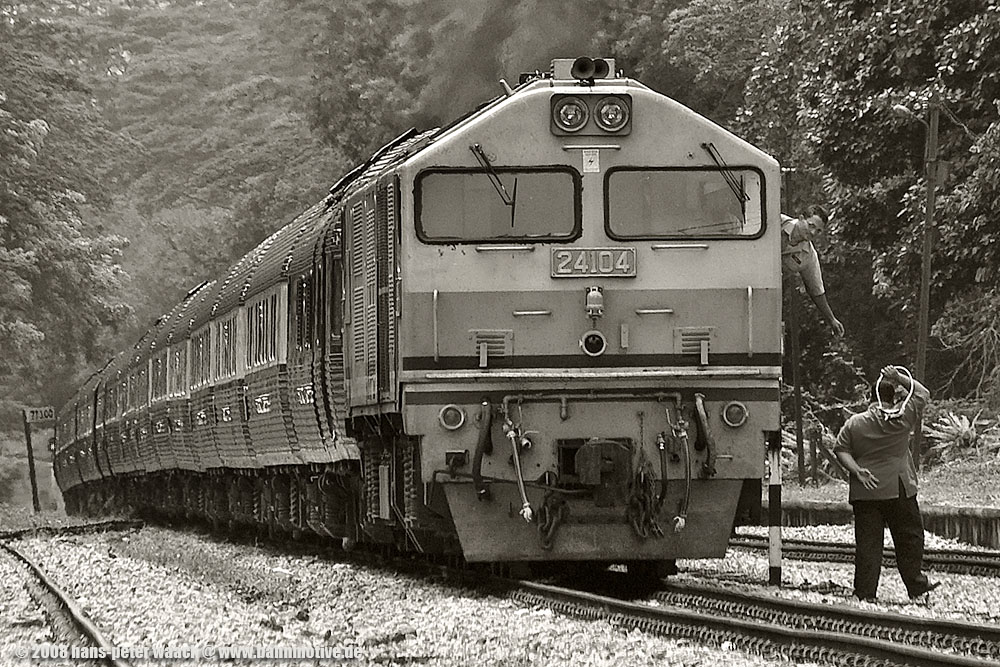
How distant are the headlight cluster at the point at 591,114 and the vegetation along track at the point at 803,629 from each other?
8.99ft

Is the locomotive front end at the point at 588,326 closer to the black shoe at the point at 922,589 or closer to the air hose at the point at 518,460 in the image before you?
the air hose at the point at 518,460

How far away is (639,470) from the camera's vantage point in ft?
32.9

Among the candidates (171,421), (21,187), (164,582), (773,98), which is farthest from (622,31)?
(164,582)

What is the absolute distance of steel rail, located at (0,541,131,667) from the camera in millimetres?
7640

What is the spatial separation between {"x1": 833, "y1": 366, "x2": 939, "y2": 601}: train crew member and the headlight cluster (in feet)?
7.10

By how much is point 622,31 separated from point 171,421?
1612cm

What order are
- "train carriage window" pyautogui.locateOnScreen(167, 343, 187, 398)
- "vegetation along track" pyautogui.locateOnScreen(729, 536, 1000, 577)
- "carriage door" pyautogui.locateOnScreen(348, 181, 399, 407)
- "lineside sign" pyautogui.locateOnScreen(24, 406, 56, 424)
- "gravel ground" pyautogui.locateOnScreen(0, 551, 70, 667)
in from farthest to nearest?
1. "lineside sign" pyautogui.locateOnScreen(24, 406, 56, 424)
2. "train carriage window" pyautogui.locateOnScreen(167, 343, 187, 398)
3. "vegetation along track" pyautogui.locateOnScreen(729, 536, 1000, 577)
4. "carriage door" pyautogui.locateOnScreen(348, 181, 399, 407)
5. "gravel ground" pyautogui.locateOnScreen(0, 551, 70, 667)

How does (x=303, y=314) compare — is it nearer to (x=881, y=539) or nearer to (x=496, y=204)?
(x=496, y=204)

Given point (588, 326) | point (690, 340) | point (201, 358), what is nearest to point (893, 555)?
point (690, 340)

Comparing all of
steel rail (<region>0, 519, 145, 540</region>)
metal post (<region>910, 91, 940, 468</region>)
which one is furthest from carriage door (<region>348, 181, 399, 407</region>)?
steel rail (<region>0, 519, 145, 540</region>)

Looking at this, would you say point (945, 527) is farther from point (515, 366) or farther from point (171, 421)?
point (171, 421)

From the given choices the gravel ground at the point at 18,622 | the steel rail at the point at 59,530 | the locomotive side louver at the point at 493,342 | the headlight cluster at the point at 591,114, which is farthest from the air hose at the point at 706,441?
the steel rail at the point at 59,530

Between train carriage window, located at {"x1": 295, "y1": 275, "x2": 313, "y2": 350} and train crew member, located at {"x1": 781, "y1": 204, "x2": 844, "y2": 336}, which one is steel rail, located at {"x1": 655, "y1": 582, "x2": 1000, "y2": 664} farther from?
train carriage window, located at {"x1": 295, "y1": 275, "x2": 313, "y2": 350}

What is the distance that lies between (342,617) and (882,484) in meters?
3.14
